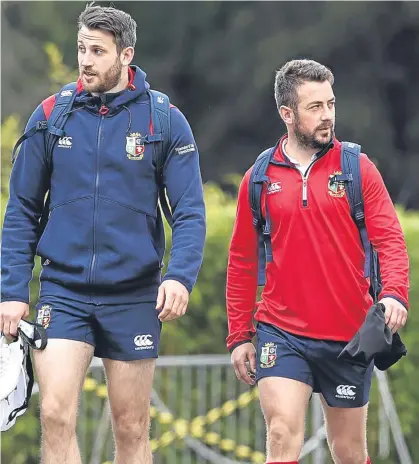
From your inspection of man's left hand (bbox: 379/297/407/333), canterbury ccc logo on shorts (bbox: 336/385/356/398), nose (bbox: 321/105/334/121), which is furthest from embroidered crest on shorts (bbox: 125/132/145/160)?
canterbury ccc logo on shorts (bbox: 336/385/356/398)

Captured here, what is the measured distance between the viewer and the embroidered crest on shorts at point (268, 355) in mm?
6855

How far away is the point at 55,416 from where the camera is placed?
255 inches

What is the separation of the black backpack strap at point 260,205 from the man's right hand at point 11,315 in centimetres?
110

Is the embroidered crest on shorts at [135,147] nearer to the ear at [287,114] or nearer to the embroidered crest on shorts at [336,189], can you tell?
the ear at [287,114]

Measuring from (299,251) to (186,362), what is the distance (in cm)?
264

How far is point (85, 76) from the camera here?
6.68 meters

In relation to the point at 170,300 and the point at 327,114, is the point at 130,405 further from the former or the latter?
the point at 327,114

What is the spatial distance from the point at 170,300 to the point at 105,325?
0.35m

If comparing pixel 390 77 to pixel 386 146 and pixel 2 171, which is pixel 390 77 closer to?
pixel 386 146

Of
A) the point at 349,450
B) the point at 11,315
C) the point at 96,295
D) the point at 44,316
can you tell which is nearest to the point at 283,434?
the point at 349,450

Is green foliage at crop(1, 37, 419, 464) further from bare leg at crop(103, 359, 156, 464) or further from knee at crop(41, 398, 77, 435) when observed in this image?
knee at crop(41, 398, 77, 435)

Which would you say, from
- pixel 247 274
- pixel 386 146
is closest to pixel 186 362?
pixel 247 274

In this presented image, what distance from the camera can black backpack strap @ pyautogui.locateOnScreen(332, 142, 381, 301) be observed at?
679cm

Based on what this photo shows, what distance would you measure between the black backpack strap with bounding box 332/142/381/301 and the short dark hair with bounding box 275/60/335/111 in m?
0.31
